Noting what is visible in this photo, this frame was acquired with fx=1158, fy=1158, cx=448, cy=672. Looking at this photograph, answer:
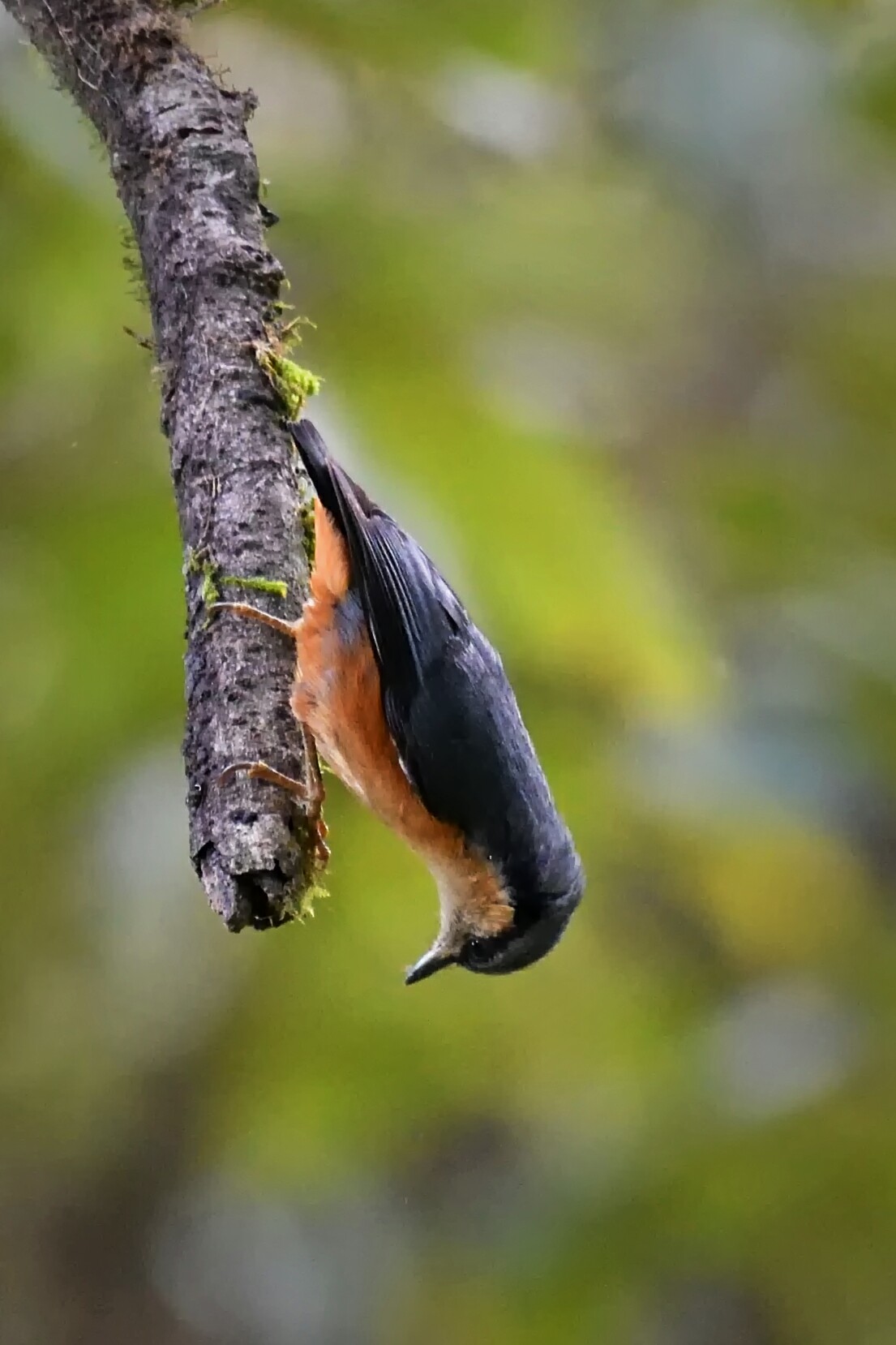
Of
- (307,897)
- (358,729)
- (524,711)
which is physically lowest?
(307,897)

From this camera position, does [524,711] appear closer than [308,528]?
No

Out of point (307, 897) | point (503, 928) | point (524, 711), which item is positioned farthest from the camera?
point (524, 711)

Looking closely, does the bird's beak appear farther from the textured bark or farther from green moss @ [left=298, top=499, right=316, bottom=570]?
green moss @ [left=298, top=499, right=316, bottom=570]

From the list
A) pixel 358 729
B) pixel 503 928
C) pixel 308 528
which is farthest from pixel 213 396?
pixel 503 928

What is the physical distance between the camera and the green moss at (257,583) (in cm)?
143

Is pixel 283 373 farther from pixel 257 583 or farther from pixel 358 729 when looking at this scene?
pixel 358 729

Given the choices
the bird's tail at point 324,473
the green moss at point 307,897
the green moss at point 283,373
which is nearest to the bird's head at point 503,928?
the green moss at point 307,897

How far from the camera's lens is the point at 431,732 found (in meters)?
1.61

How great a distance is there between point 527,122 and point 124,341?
1312 millimetres

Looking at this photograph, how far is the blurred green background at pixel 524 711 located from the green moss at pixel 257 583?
90 cm

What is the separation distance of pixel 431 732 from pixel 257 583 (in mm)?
332

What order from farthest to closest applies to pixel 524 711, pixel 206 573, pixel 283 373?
pixel 524 711
pixel 283 373
pixel 206 573

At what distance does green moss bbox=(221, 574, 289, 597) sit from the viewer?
1.43 metres

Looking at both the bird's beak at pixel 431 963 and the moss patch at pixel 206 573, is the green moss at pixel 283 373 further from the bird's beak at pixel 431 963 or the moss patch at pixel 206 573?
the bird's beak at pixel 431 963
